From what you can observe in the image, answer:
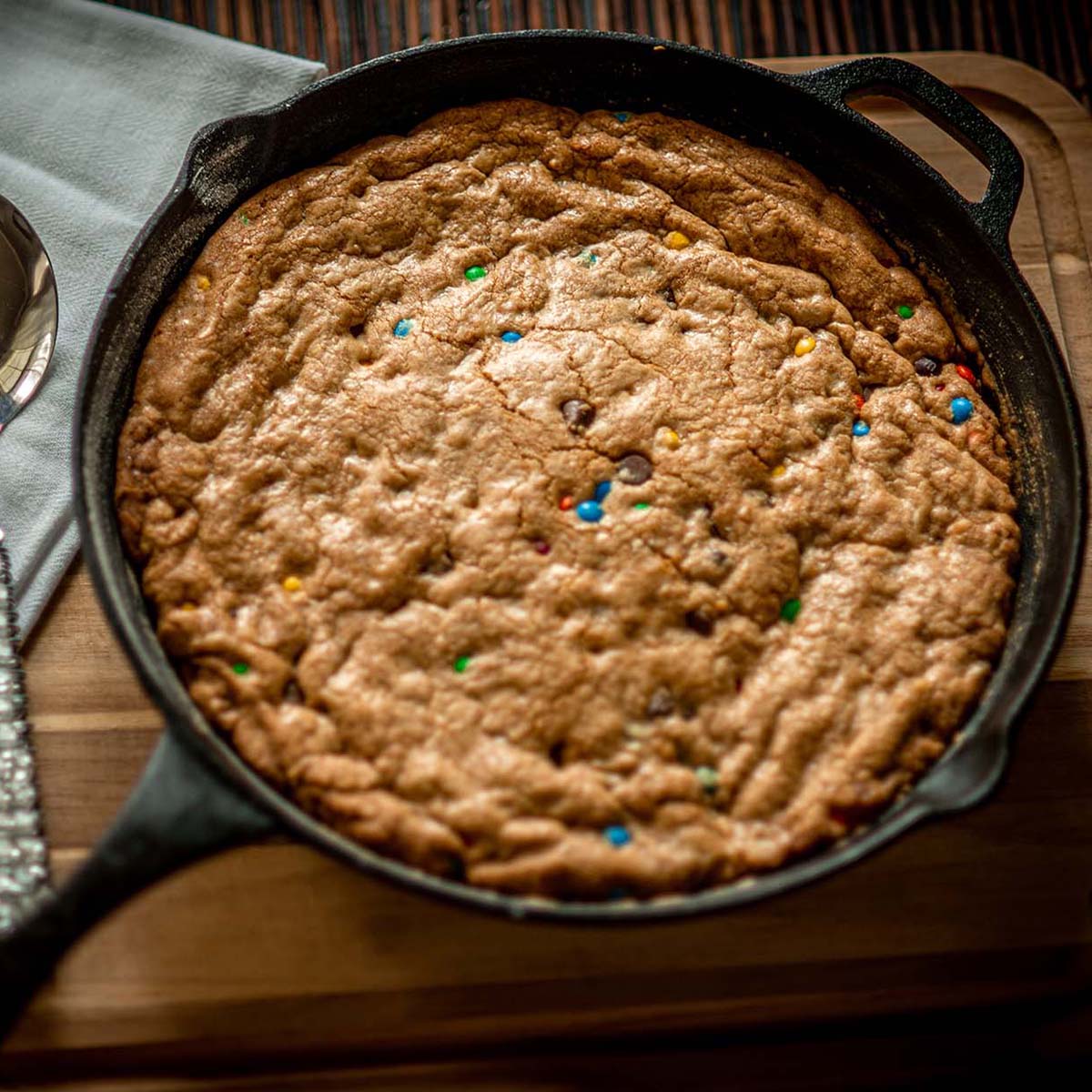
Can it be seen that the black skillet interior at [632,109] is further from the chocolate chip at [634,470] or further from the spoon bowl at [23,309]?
the chocolate chip at [634,470]

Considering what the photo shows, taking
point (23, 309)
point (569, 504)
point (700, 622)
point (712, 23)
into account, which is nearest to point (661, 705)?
point (700, 622)

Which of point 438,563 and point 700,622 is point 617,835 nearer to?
point 700,622

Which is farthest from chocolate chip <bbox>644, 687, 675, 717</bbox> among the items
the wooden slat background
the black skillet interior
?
the wooden slat background

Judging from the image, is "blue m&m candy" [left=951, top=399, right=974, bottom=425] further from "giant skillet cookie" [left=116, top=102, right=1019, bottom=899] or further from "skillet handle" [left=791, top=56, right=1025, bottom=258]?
"skillet handle" [left=791, top=56, right=1025, bottom=258]

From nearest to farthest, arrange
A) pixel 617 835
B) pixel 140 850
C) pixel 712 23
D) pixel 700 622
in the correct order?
pixel 140 850 → pixel 617 835 → pixel 700 622 → pixel 712 23

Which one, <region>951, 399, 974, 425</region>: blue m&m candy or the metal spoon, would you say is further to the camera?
<region>951, 399, 974, 425</region>: blue m&m candy

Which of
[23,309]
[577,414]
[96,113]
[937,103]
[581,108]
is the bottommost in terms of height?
[23,309]

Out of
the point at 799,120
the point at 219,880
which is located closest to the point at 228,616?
the point at 219,880

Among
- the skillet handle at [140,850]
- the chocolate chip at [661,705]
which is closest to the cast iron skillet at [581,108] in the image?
the skillet handle at [140,850]
